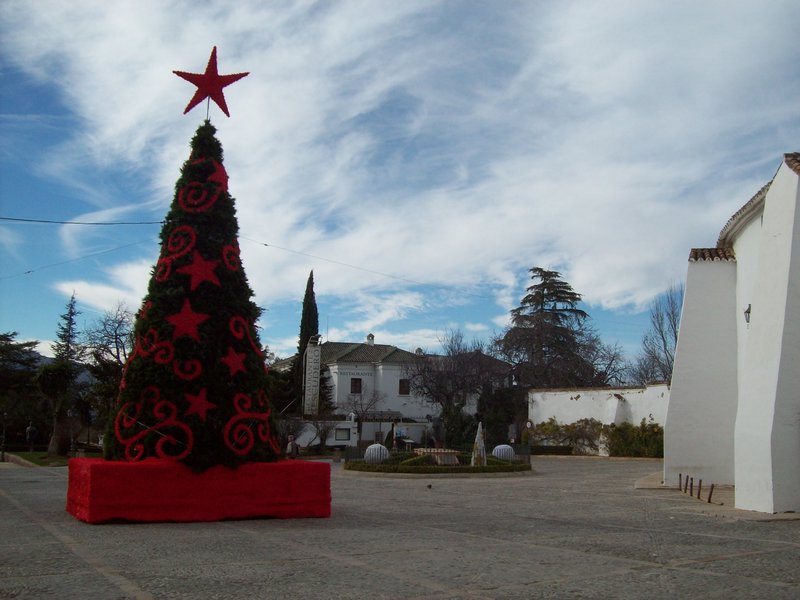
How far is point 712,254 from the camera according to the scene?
59.6 feet

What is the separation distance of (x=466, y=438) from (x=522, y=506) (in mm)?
29920

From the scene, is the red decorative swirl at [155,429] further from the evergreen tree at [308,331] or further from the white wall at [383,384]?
the white wall at [383,384]

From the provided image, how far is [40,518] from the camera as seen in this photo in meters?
10.4

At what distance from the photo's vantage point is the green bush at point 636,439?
112 ft

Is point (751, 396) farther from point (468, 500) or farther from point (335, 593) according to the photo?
point (335, 593)

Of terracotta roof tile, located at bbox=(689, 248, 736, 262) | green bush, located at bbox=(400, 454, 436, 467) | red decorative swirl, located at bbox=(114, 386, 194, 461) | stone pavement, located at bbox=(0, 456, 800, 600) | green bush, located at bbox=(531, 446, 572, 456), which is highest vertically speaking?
terracotta roof tile, located at bbox=(689, 248, 736, 262)

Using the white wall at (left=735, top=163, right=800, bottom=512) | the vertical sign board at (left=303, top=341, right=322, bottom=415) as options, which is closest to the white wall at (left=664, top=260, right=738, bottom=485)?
the white wall at (left=735, top=163, right=800, bottom=512)

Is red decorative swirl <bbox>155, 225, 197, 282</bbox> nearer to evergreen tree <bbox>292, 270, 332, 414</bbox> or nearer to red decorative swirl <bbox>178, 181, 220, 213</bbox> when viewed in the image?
red decorative swirl <bbox>178, 181, 220, 213</bbox>

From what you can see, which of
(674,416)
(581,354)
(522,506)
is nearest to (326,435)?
(581,354)

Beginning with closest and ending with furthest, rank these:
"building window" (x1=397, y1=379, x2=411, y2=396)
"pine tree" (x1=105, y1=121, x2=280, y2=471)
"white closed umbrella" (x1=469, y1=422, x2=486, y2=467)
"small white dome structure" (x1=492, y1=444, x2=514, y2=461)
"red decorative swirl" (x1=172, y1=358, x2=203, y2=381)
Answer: "pine tree" (x1=105, y1=121, x2=280, y2=471) → "red decorative swirl" (x1=172, y1=358, x2=203, y2=381) → "white closed umbrella" (x1=469, y1=422, x2=486, y2=467) → "small white dome structure" (x1=492, y1=444, x2=514, y2=461) → "building window" (x1=397, y1=379, x2=411, y2=396)

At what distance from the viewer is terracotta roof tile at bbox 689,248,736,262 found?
711 inches

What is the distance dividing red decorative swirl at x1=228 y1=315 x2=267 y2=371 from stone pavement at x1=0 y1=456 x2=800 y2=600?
2575 mm

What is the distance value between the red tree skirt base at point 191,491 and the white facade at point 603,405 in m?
26.0

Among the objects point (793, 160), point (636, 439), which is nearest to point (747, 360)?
point (793, 160)
